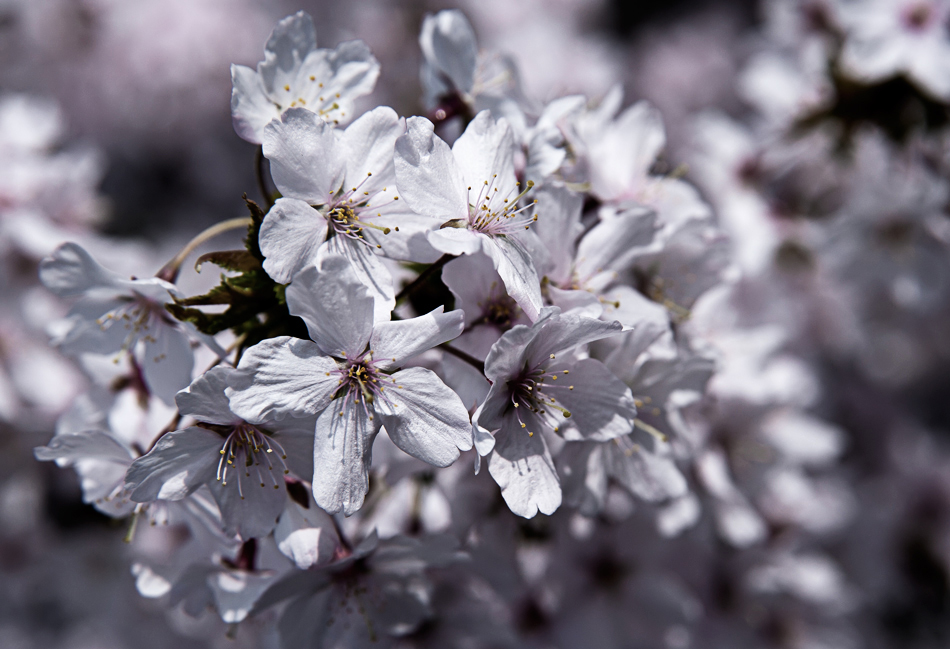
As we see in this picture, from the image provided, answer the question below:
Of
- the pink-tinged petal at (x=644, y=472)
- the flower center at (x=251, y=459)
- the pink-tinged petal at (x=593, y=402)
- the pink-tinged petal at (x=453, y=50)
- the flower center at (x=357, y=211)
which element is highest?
the pink-tinged petal at (x=453, y=50)

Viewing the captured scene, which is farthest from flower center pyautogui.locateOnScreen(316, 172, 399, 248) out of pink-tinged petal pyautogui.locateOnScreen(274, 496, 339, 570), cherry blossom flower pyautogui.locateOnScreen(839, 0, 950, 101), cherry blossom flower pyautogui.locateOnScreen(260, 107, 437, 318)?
cherry blossom flower pyautogui.locateOnScreen(839, 0, 950, 101)

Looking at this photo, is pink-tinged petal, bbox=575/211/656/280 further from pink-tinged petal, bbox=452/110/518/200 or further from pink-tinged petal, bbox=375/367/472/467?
pink-tinged petal, bbox=375/367/472/467

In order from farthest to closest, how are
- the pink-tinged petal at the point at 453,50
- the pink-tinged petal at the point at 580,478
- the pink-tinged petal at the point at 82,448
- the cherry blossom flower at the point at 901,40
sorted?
the cherry blossom flower at the point at 901,40 → the pink-tinged petal at the point at 453,50 → the pink-tinged petal at the point at 580,478 → the pink-tinged petal at the point at 82,448

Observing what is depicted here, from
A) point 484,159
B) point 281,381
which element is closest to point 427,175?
point 484,159

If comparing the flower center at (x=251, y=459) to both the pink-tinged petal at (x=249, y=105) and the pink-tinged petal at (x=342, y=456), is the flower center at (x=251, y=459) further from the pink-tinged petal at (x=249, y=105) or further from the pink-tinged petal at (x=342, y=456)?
the pink-tinged petal at (x=249, y=105)

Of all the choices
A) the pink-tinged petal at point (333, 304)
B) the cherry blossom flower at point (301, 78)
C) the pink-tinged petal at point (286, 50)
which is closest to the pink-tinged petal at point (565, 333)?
the pink-tinged petal at point (333, 304)

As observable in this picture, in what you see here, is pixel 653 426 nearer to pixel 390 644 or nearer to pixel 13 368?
pixel 390 644
